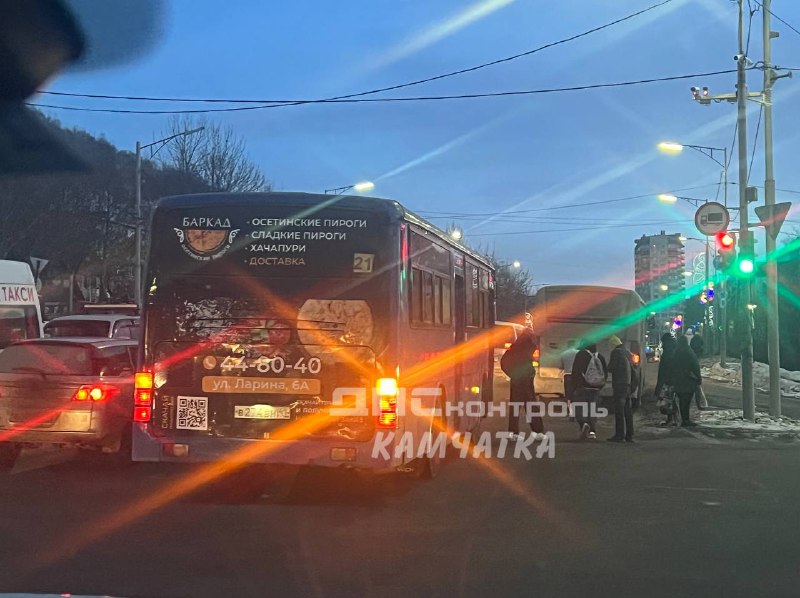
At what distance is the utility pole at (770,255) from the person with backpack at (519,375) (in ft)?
16.7

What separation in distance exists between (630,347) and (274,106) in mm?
9896

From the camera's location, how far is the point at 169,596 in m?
5.67

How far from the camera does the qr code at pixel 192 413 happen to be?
8742 millimetres

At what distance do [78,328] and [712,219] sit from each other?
12732 millimetres

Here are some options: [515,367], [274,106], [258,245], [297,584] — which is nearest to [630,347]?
[515,367]

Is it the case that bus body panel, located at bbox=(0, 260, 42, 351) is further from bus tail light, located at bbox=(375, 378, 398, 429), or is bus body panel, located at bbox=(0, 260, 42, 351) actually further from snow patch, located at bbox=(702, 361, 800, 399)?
snow patch, located at bbox=(702, 361, 800, 399)

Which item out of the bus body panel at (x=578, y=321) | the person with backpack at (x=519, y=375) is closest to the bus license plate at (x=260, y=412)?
the person with backpack at (x=519, y=375)

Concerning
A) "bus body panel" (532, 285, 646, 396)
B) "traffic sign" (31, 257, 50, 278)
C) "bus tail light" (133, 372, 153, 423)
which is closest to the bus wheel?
"bus tail light" (133, 372, 153, 423)

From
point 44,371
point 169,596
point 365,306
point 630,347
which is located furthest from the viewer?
point 630,347

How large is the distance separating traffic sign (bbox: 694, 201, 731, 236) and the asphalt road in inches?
250

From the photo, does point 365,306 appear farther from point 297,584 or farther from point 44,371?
point 44,371

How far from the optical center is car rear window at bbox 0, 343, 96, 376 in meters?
10.6

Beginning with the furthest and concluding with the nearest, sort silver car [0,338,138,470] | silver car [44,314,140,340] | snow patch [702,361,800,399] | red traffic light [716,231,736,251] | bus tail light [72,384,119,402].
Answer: snow patch [702,361,800,399]
silver car [44,314,140,340]
red traffic light [716,231,736,251]
bus tail light [72,384,119,402]
silver car [0,338,138,470]

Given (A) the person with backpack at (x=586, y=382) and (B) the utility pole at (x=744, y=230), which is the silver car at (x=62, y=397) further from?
(B) the utility pole at (x=744, y=230)
